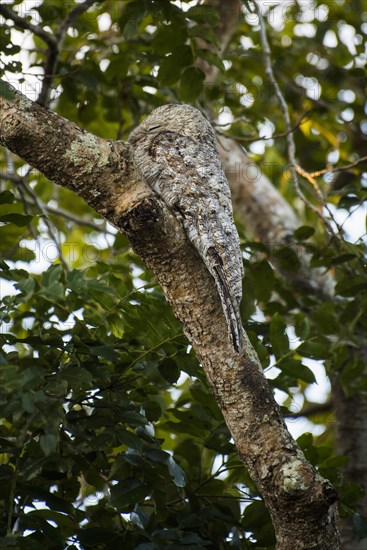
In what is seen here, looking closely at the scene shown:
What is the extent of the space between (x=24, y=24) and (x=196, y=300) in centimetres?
194

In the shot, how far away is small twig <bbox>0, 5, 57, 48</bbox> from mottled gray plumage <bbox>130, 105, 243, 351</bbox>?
30.5 inches

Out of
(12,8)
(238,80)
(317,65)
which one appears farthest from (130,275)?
(317,65)

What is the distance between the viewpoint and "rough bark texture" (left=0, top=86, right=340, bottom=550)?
7.16 feet

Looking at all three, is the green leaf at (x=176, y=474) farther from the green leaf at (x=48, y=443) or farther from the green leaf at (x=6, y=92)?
the green leaf at (x=6, y=92)

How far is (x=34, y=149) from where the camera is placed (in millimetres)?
2316

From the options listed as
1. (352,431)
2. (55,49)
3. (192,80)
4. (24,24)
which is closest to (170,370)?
(192,80)

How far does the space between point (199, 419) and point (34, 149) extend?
1219 mm

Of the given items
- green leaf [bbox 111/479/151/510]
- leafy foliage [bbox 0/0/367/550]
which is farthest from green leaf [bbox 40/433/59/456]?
green leaf [bbox 111/479/151/510]

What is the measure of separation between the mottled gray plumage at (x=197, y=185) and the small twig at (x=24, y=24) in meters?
0.78

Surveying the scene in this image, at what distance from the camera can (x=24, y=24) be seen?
3512 millimetres

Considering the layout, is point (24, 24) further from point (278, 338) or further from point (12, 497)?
point (12, 497)

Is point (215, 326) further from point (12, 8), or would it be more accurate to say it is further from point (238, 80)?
point (238, 80)

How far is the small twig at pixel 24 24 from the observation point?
3.34 metres

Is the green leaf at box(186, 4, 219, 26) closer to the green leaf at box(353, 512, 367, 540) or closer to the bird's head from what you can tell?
the bird's head
